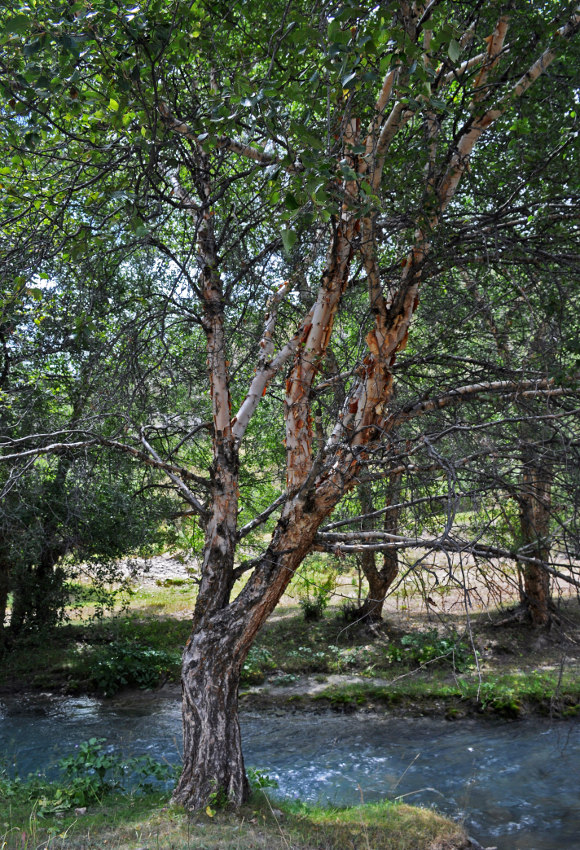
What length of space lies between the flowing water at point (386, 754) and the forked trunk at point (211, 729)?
1.73m

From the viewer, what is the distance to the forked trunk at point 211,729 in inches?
208

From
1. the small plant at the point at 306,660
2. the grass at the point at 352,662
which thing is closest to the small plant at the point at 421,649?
the grass at the point at 352,662

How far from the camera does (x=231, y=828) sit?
480 cm

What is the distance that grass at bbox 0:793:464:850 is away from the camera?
4480mm

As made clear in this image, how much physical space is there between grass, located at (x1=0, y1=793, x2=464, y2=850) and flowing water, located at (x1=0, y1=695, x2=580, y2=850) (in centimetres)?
46

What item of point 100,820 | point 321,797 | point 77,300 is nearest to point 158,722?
point 321,797

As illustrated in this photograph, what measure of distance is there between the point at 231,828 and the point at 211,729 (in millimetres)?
775

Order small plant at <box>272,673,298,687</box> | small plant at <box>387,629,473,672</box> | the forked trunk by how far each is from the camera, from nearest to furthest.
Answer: the forked trunk, small plant at <box>272,673,298,687</box>, small plant at <box>387,629,473,672</box>

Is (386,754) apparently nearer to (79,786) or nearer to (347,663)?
(347,663)

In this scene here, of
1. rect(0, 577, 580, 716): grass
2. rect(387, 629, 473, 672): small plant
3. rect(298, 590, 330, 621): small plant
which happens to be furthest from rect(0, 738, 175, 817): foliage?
rect(298, 590, 330, 621): small plant

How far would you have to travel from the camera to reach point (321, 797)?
7.46 metres

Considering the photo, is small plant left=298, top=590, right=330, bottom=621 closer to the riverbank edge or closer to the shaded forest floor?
the shaded forest floor

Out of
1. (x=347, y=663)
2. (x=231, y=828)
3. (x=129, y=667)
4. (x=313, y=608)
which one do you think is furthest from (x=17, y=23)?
(x=313, y=608)

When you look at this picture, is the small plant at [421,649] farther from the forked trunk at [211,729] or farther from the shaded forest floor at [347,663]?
the forked trunk at [211,729]
